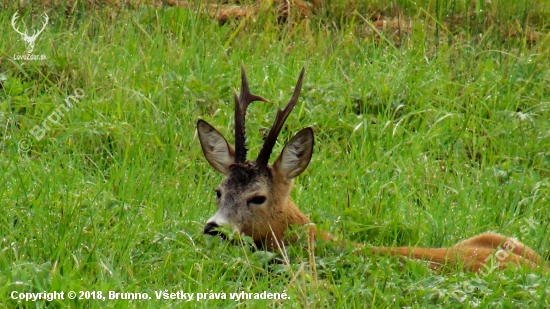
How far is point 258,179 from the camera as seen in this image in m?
5.92

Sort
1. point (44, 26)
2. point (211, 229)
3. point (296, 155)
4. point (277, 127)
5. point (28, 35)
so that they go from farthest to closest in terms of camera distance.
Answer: point (44, 26) → point (28, 35) → point (296, 155) → point (277, 127) → point (211, 229)

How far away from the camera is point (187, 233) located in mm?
5480

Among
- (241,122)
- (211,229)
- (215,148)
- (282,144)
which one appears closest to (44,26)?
(282,144)

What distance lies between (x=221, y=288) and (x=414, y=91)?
3637 millimetres

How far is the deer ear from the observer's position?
19.6 feet

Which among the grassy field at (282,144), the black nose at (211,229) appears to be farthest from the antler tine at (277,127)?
the black nose at (211,229)

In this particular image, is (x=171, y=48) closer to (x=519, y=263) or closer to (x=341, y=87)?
(x=341, y=87)

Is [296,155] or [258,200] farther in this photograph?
[296,155]

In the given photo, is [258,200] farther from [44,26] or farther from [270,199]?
[44,26]

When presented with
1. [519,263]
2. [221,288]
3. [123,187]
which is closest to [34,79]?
[123,187]

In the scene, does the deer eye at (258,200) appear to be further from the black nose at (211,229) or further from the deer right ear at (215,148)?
the black nose at (211,229)

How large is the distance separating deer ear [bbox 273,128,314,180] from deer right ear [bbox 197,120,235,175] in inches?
11.5

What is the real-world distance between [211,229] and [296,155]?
927 millimetres

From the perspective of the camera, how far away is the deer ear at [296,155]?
19.6ft
